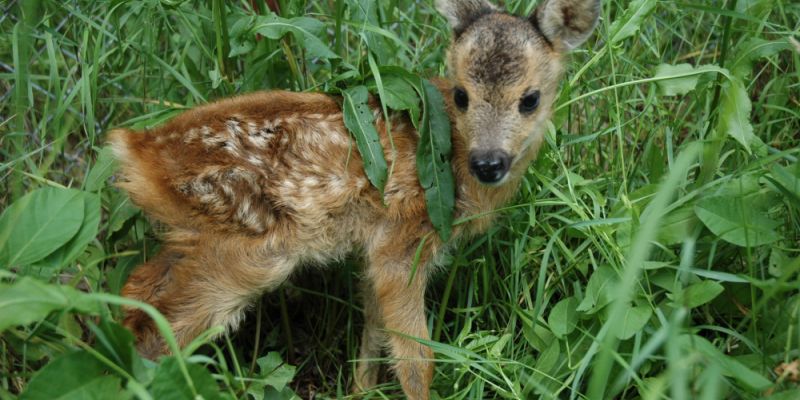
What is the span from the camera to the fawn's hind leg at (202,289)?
301 cm

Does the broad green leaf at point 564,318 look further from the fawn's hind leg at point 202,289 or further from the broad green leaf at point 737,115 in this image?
the fawn's hind leg at point 202,289

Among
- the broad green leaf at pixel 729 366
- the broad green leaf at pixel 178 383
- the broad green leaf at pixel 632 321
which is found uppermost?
the broad green leaf at pixel 178 383

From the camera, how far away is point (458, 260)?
3391 mm

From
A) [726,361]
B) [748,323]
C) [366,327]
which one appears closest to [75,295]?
[366,327]

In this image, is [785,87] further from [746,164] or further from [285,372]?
[285,372]

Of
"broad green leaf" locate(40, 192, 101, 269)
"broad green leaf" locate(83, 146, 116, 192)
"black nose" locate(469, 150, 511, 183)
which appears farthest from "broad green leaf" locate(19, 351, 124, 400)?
"black nose" locate(469, 150, 511, 183)

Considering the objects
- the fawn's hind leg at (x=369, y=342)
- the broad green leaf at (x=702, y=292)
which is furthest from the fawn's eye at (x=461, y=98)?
the broad green leaf at (x=702, y=292)

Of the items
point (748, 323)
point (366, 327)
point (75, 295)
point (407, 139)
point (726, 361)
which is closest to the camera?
point (75, 295)

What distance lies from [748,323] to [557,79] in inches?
45.8

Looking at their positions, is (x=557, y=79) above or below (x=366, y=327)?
above

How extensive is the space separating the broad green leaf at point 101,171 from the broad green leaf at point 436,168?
3.83 feet

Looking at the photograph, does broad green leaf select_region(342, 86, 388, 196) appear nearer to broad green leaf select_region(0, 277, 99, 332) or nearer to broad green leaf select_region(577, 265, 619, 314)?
broad green leaf select_region(577, 265, 619, 314)

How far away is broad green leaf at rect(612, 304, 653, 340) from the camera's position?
2.78 m

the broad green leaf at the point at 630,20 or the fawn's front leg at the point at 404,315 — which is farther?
the broad green leaf at the point at 630,20
